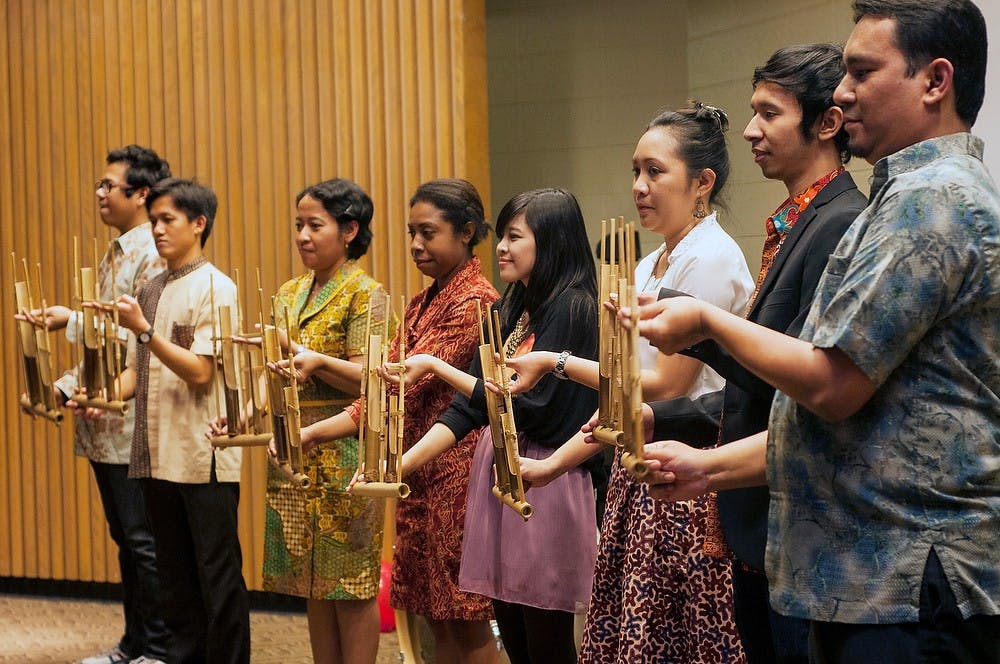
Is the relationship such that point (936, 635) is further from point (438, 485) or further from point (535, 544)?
point (438, 485)

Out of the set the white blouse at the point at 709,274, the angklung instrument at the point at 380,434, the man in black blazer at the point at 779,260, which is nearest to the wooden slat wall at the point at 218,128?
the white blouse at the point at 709,274

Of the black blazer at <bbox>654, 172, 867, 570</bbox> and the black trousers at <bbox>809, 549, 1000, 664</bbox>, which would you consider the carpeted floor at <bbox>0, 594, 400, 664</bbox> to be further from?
the black trousers at <bbox>809, 549, 1000, 664</bbox>

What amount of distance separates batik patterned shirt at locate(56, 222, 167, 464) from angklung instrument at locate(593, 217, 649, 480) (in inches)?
109

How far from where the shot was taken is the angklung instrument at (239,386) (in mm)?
2564

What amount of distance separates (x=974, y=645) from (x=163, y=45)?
187 inches

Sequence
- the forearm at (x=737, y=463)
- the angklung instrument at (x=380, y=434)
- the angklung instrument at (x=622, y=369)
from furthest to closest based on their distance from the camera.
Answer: the angklung instrument at (x=380, y=434)
the forearm at (x=737, y=463)
the angklung instrument at (x=622, y=369)

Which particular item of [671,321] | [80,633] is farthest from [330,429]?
[80,633]

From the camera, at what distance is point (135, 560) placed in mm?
4246

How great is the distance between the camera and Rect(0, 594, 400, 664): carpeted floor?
4.48 metres

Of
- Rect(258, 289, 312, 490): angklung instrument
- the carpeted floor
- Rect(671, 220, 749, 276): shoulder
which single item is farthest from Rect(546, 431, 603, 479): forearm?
the carpeted floor

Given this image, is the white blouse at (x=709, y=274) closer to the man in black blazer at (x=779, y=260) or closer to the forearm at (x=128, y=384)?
the man in black blazer at (x=779, y=260)

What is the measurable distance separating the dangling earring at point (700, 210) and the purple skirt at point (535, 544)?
0.64 m

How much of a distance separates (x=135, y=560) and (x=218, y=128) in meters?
1.96

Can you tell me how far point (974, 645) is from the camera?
1413 mm
